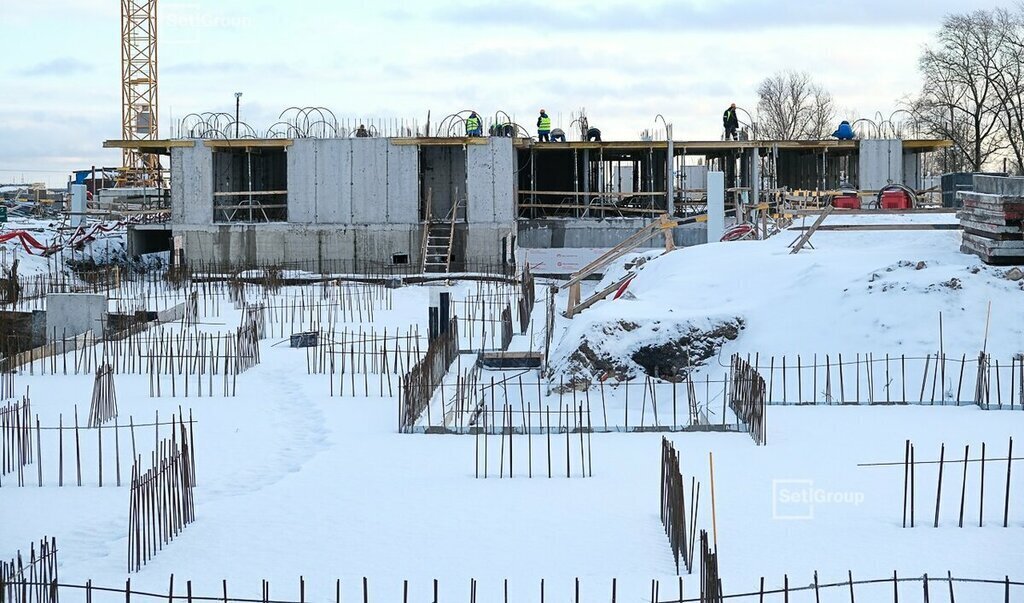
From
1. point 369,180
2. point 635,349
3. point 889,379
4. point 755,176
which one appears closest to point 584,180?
point 755,176

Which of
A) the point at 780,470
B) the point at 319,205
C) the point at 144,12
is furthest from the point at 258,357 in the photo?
the point at 144,12

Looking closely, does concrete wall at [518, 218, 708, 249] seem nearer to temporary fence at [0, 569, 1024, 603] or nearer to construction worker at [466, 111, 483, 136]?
construction worker at [466, 111, 483, 136]

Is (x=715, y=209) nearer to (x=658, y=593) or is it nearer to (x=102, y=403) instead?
(x=102, y=403)

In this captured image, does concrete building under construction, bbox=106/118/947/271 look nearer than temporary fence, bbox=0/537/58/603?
No

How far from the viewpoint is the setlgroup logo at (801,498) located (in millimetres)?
10101

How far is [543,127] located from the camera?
3494 cm

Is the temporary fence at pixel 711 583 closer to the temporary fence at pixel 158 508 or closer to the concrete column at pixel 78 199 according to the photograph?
the temporary fence at pixel 158 508

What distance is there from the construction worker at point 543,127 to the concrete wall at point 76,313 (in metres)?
15.5

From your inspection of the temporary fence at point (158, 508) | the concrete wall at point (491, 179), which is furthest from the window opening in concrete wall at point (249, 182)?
the temporary fence at point (158, 508)

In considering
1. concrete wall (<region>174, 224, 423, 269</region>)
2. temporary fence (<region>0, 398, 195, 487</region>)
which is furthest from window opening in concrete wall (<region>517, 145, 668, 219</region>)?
temporary fence (<region>0, 398, 195, 487</region>)

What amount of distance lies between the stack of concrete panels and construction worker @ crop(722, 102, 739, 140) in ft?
56.8

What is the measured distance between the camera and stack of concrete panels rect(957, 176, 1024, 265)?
17.0 metres

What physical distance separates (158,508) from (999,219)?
1225 cm

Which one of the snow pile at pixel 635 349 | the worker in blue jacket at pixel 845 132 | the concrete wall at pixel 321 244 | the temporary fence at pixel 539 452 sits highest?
the worker in blue jacket at pixel 845 132
